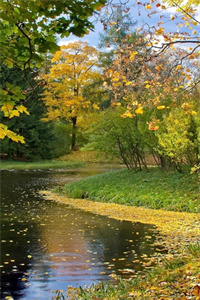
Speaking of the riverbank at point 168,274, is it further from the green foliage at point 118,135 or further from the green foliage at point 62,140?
the green foliage at point 62,140

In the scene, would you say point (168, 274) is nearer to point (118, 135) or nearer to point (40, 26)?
point (40, 26)

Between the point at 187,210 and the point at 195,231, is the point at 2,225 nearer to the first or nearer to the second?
the point at 195,231

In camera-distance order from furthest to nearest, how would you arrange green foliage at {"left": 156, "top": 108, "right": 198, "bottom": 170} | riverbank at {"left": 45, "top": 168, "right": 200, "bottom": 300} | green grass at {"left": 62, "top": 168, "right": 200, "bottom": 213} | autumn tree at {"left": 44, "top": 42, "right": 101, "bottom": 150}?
autumn tree at {"left": 44, "top": 42, "right": 101, "bottom": 150}, green foliage at {"left": 156, "top": 108, "right": 198, "bottom": 170}, green grass at {"left": 62, "top": 168, "right": 200, "bottom": 213}, riverbank at {"left": 45, "top": 168, "right": 200, "bottom": 300}

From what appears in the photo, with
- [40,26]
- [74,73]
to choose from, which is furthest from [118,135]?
[74,73]

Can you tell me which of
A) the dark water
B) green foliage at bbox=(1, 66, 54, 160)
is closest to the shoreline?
the dark water

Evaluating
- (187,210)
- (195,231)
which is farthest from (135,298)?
(187,210)

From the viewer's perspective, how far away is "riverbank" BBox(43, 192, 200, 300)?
383 cm

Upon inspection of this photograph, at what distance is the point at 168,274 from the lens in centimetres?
441

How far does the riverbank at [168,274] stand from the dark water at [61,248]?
0.30 meters

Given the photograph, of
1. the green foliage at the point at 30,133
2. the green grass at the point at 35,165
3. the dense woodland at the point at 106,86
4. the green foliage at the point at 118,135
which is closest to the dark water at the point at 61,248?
the dense woodland at the point at 106,86

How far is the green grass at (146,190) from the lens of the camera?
34.8 feet

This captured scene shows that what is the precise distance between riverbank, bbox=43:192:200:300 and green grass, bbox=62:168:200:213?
179cm

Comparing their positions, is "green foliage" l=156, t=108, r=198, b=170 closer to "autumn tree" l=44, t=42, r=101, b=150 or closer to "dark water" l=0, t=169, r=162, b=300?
"dark water" l=0, t=169, r=162, b=300

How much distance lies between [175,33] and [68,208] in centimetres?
625
